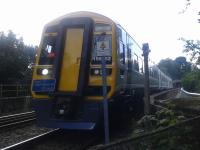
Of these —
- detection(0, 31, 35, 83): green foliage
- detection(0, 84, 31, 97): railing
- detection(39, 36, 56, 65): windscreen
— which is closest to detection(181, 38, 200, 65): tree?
detection(39, 36, 56, 65): windscreen

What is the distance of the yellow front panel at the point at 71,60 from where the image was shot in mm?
11258

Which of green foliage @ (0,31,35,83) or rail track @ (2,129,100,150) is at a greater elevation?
green foliage @ (0,31,35,83)

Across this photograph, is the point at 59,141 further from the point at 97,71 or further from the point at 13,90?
the point at 13,90

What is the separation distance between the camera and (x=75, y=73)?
1129 cm

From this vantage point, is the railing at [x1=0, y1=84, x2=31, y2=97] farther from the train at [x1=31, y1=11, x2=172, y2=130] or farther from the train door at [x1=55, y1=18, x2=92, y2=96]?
the train door at [x1=55, y1=18, x2=92, y2=96]

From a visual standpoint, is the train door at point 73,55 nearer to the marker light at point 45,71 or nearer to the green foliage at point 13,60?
the marker light at point 45,71

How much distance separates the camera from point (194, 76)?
963 cm

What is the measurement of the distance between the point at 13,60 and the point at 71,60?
2670 centimetres

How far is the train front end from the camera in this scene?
435 inches

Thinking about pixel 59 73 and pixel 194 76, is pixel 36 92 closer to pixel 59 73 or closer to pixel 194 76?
pixel 59 73

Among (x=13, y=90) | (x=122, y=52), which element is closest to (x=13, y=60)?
(x=13, y=90)

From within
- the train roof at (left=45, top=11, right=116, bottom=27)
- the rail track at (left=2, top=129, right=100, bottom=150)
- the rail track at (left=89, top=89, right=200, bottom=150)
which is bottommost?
the rail track at (left=2, top=129, right=100, bottom=150)

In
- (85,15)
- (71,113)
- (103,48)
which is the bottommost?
(71,113)

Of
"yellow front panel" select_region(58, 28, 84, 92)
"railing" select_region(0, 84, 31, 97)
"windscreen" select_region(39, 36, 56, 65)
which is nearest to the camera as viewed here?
"yellow front panel" select_region(58, 28, 84, 92)
